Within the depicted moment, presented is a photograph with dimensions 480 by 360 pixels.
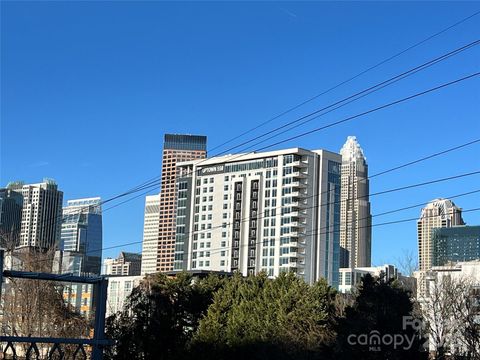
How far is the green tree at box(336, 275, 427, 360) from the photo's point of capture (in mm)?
23688

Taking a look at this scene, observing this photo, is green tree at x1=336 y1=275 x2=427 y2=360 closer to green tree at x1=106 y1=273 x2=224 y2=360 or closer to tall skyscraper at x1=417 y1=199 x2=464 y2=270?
green tree at x1=106 y1=273 x2=224 y2=360

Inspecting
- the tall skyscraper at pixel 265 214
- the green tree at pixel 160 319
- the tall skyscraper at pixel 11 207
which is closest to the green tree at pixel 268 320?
the green tree at pixel 160 319

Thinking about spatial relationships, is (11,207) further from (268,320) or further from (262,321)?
(268,320)

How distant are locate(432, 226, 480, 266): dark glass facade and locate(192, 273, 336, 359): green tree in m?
139

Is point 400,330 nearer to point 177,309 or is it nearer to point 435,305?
point 435,305

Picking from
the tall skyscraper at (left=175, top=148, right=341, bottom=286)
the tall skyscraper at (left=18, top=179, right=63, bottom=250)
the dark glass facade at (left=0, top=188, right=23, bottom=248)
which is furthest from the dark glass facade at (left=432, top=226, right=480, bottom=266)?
the dark glass facade at (left=0, top=188, right=23, bottom=248)

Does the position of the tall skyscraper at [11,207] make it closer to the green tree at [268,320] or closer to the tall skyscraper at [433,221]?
the tall skyscraper at [433,221]

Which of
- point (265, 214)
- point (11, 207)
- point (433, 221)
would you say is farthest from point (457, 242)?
point (11, 207)

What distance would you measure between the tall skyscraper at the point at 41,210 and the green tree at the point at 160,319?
329 feet

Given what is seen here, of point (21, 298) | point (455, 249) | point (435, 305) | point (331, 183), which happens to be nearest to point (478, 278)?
point (435, 305)

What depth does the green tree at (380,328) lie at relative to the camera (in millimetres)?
23688

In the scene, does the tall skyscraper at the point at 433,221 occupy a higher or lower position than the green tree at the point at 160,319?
higher

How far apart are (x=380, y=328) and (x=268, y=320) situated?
11585 mm

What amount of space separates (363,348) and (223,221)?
4966 inches
